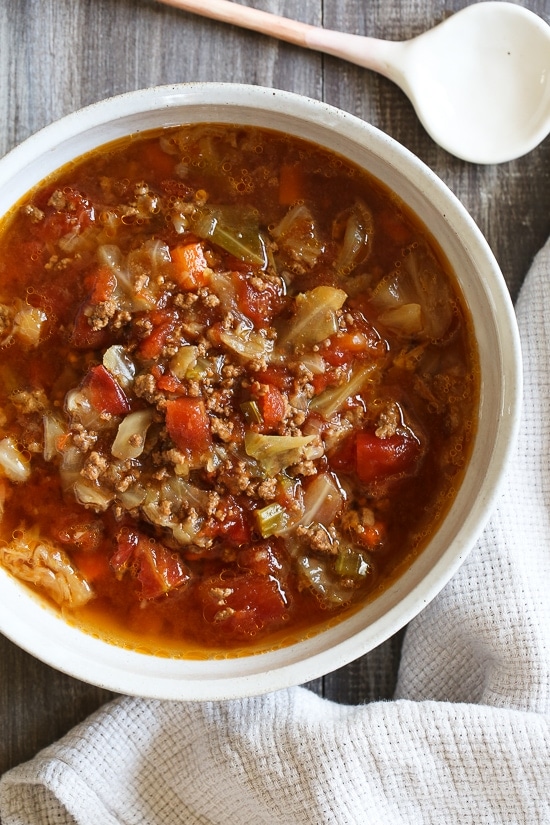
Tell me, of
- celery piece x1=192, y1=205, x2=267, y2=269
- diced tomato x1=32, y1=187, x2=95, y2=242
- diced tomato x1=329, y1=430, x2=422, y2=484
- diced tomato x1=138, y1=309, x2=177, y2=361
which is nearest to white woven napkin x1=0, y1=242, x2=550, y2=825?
diced tomato x1=329, y1=430, x2=422, y2=484

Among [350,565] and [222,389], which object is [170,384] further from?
[350,565]

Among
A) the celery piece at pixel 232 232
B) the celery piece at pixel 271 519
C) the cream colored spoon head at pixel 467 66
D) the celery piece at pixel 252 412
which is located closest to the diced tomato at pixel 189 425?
the celery piece at pixel 252 412

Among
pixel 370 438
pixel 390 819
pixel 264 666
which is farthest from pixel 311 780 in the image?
pixel 370 438

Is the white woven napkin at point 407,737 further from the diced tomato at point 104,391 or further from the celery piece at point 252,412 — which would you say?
the diced tomato at point 104,391

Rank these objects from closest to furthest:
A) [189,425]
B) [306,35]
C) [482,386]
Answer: [189,425]
[482,386]
[306,35]

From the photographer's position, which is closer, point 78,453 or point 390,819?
point 78,453

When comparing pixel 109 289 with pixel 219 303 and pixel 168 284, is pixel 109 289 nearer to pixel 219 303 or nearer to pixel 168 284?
pixel 168 284

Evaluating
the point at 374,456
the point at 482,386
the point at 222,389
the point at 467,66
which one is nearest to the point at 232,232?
the point at 222,389
